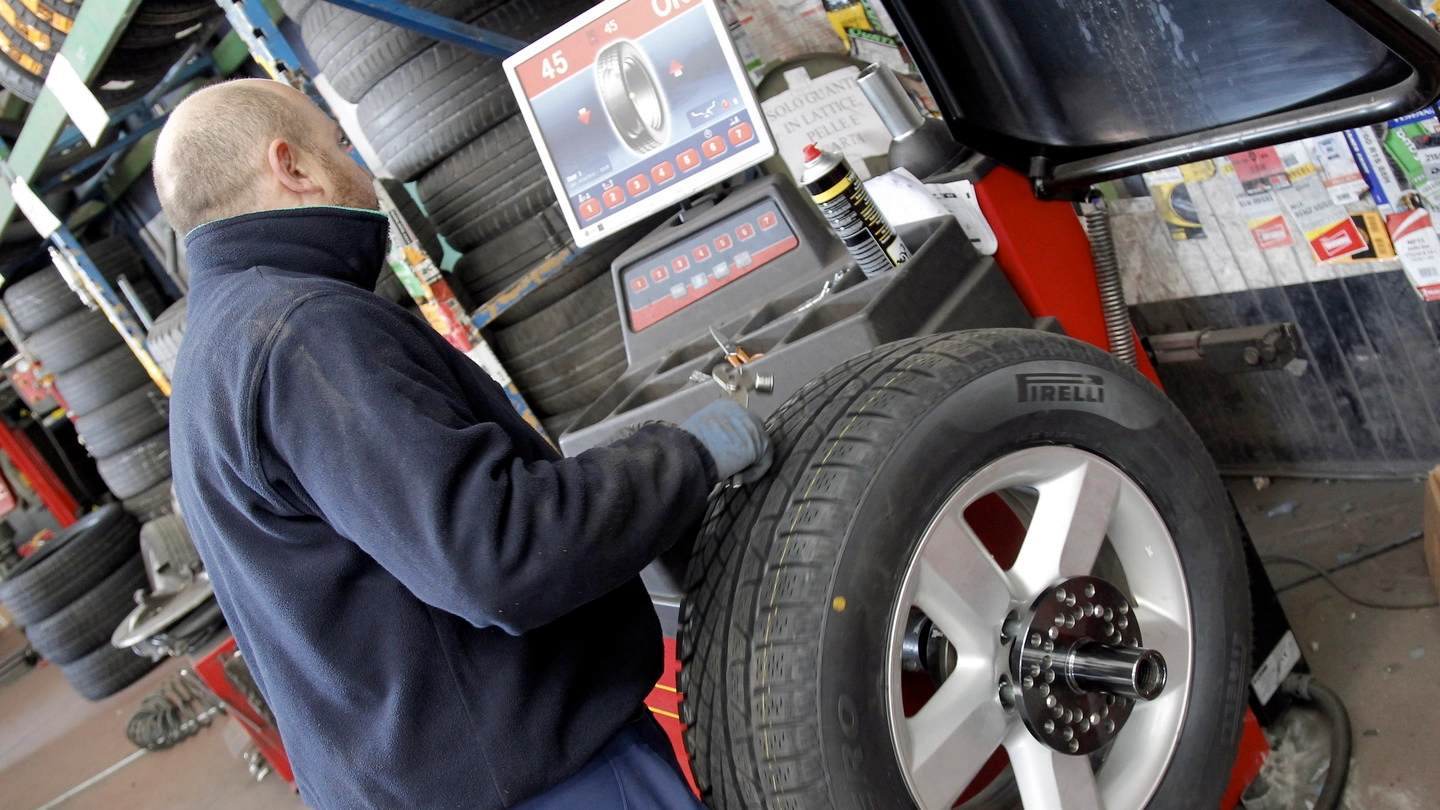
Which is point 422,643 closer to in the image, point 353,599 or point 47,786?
point 353,599

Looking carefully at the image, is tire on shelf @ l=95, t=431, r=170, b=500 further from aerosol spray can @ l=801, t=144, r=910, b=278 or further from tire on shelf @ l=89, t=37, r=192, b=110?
aerosol spray can @ l=801, t=144, r=910, b=278

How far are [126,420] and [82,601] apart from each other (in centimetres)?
103

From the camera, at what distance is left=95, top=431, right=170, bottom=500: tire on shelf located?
5.72m

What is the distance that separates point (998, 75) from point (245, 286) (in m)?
1.07

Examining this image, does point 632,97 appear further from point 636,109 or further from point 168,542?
point 168,542

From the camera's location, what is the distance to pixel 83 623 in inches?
215

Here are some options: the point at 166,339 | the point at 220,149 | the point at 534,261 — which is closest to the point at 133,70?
the point at 166,339

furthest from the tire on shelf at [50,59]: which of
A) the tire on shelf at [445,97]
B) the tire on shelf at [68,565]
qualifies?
the tire on shelf at [68,565]

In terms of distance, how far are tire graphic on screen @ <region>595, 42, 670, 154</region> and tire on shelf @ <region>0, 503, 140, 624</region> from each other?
502cm

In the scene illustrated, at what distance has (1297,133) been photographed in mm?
1211

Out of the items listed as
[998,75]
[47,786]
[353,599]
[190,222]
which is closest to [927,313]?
[998,75]

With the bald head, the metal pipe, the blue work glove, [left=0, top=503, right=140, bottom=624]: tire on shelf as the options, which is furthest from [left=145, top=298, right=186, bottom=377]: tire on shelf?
the metal pipe

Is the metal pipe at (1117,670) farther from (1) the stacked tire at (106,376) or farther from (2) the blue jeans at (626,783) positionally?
(1) the stacked tire at (106,376)

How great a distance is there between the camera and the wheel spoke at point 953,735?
1.01 m
